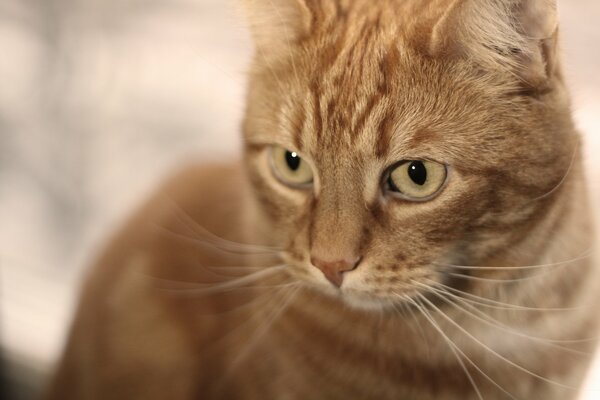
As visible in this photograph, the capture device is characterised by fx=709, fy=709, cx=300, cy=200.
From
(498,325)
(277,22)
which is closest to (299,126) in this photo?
(277,22)

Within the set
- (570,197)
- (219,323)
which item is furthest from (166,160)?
(570,197)

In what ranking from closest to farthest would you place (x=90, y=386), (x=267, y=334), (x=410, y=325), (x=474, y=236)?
(x=474, y=236) < (x=410, y=325) < (x=267, y=334) < (x=90, y=386)

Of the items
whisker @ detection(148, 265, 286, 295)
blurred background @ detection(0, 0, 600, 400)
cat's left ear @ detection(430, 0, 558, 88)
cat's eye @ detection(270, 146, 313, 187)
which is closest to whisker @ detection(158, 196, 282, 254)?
whisker @ detection(148, 265, 286, 295)

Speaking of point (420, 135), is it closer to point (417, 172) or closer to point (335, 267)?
point (417, 172)

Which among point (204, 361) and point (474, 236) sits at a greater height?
point (474, 236)

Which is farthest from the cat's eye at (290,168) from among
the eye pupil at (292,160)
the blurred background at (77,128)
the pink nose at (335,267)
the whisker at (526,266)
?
the blurred background at (77,128)

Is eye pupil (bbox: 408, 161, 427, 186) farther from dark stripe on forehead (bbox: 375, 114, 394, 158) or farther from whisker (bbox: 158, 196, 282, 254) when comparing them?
Result: whisker (bbox: 158, 196, 282, 254)

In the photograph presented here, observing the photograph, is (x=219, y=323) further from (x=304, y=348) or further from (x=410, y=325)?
(x=410, y=325)
